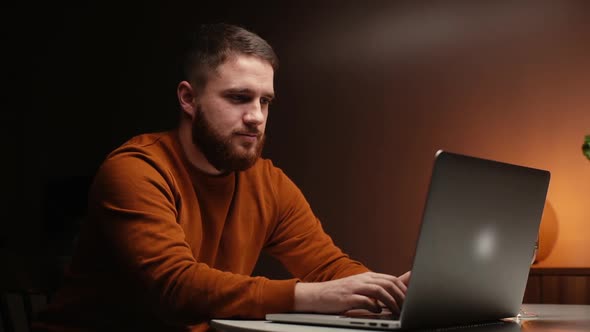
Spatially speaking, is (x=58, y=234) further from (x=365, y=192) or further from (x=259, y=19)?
(x=259, y=19)

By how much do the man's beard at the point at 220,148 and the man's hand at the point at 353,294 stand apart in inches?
20.2

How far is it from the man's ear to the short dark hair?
0.02 m

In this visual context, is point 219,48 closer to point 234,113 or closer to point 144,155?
point 234,113

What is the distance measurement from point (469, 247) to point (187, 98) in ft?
3.12

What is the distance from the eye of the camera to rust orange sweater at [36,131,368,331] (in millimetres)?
1333

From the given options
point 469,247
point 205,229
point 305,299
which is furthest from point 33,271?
point 469,247

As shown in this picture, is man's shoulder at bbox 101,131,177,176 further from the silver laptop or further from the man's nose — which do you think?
the silver laptop

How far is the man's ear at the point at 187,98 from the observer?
1877 millimetres

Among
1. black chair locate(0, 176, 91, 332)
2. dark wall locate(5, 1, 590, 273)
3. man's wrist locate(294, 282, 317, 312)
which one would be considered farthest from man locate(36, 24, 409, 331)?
dark wall locate(5, 1, 590, 273)

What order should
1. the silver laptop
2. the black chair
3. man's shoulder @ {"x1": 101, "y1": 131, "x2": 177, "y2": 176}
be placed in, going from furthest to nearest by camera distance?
the black chair → man's shoulder @ {"x1": 101, "y1": 131, "x2": 177, "y2": 176} → the silver laptop

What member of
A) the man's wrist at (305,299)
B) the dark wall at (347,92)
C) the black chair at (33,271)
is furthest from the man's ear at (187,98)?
the dark wall at (347,92)

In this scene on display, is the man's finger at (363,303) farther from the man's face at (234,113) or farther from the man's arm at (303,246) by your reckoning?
the man's face at (234,113)

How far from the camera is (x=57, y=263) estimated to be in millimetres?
1820

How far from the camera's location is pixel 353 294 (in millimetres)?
1267
